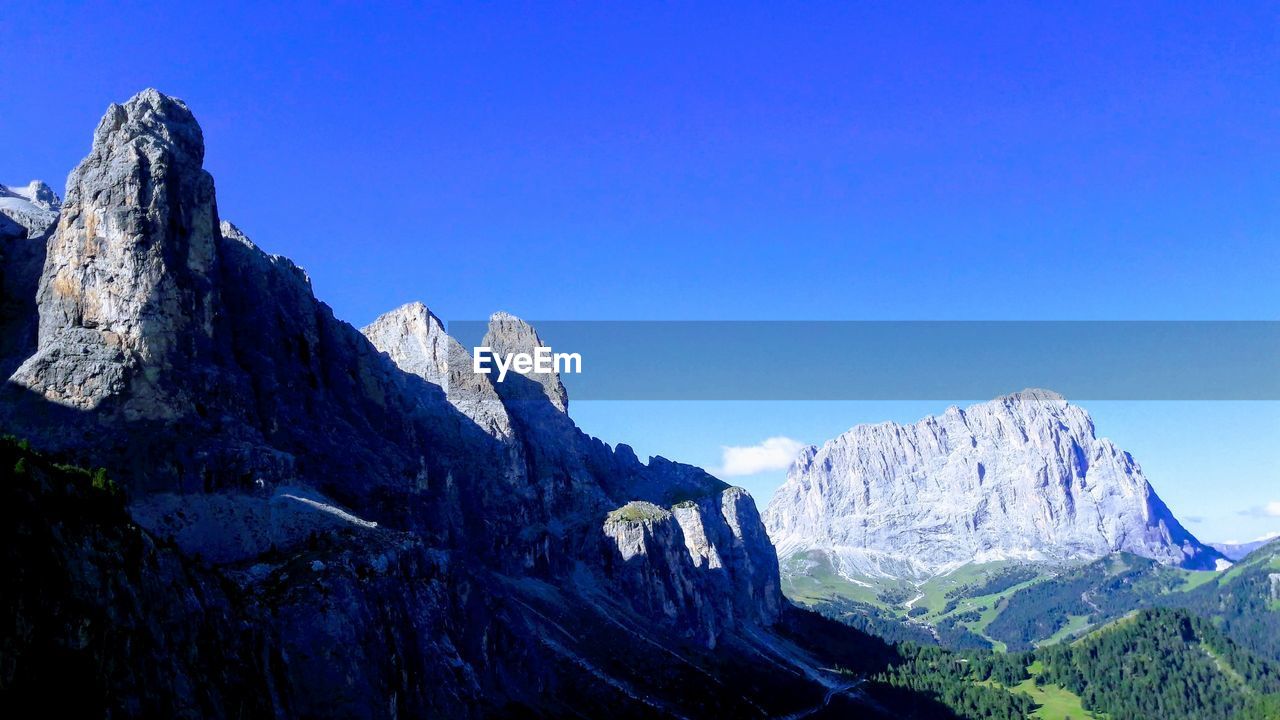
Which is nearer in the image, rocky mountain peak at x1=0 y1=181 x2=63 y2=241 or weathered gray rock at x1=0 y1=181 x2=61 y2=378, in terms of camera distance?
weathered gray rock at x1=0 y1=181 x2=61 y2=378

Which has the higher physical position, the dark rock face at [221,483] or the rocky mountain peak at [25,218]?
the rocky mountain peak at [25,218]

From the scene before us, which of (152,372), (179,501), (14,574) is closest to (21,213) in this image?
(152,372)

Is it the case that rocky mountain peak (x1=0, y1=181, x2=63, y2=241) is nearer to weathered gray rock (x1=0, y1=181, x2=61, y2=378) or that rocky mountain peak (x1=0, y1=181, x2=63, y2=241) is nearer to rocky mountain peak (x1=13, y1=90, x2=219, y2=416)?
weathered gray rock (x1=0, y1=181, x2=61, y2=378)

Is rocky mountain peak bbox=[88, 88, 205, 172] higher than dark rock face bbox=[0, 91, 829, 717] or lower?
higher

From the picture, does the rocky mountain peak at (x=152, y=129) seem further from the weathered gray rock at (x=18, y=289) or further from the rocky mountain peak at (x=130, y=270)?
the weathered gray rock at (x=18, y=289)

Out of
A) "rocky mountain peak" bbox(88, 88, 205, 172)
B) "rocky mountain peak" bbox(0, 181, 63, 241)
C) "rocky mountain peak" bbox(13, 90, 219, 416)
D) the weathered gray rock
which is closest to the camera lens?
"rocky mountain peak" bbox(13, 90, 219, 416)

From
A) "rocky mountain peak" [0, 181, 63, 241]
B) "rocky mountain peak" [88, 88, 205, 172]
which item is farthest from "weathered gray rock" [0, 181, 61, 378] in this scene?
"rocky mountain peak" [88, 88, 205, 172]

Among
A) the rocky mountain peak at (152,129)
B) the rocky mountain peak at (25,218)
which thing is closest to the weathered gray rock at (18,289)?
the rocky mountain peak at (25,218)

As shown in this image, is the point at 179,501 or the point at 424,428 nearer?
the point at 179,501

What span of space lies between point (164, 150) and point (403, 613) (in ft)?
210

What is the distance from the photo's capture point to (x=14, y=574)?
157 feet

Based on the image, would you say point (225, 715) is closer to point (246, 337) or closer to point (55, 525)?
point (55, 525)

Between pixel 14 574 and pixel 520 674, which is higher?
pixel 14 574

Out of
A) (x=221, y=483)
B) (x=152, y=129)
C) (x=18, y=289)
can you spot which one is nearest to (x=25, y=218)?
(x=18, y=289)
